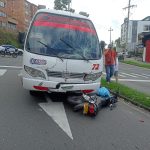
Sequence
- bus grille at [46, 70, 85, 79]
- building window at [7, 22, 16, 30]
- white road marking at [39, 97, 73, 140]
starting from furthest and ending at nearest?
1. building window at [7, 22, 16, 30]
2. bus grille at [46, 70, 85, 79]
3. white road marking at [39, 97, 73, 140]

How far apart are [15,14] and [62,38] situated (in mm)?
93286

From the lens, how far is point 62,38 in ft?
27.4

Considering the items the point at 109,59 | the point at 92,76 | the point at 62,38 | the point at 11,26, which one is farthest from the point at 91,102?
the point at 11,26

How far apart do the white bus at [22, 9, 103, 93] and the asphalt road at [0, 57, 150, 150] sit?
2.25 feet

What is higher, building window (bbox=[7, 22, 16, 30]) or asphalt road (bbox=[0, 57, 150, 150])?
building window (bbox=[7, 22, 16, 30])

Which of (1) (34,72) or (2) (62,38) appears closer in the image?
(1) (34,72)

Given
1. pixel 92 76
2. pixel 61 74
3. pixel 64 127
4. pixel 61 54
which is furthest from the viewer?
pixel 92 76

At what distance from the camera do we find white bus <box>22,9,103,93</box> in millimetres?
7695

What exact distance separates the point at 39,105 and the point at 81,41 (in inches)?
82.5

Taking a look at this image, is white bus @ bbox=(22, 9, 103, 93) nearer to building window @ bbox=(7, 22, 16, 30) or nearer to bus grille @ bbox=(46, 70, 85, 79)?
bus grille @ bbox=(46, 70, 85, 79)

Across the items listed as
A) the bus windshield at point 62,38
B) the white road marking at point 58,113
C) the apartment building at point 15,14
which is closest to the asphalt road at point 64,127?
the white road marking at point 58,113

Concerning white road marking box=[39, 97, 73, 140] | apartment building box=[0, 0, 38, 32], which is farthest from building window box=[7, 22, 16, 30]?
white road marking box=[39, 97, 73, 140]

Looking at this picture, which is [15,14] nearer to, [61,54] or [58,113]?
[61,54]

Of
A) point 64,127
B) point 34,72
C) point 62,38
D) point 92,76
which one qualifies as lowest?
→ point 64,127
